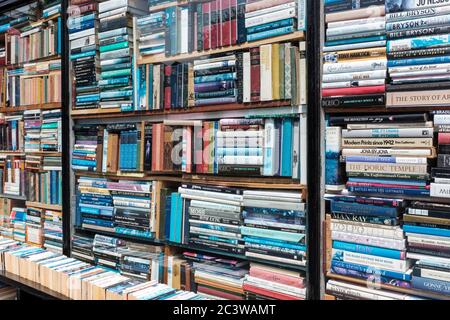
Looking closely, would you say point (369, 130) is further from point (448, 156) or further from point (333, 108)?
point (448, 156)

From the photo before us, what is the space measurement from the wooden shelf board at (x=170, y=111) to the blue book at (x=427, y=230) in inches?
26.4

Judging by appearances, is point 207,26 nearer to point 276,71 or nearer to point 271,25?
point 271,25

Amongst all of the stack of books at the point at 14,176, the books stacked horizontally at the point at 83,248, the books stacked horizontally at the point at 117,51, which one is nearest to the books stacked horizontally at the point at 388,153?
the books stacked horizontally at the point at 117,51

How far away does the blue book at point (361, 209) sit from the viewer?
1.47 meters

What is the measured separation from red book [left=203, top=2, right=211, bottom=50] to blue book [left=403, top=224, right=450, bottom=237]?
1.18 metres

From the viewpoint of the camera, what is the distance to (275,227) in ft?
5.60

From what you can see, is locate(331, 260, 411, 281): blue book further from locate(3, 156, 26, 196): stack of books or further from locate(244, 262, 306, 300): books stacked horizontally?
locate(3, 156, 26, 196): stack of books

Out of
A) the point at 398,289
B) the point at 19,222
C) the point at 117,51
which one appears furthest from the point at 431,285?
the point at 19,222

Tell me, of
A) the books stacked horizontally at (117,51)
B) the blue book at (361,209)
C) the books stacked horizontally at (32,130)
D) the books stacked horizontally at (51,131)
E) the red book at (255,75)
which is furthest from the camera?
the books stacked horizontally at (32,130)

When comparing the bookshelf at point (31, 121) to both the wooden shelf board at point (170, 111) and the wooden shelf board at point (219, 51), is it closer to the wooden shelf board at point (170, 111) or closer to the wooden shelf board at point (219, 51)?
the wooden shelf board at point (170, 111)

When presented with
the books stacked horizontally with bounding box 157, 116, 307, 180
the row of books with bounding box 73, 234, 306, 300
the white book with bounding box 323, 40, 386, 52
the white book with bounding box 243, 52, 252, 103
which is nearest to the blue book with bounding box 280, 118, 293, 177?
the books stacked horizontally with bounding box 157, 116, 307, 180

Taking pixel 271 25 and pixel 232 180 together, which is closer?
pixel 271 25

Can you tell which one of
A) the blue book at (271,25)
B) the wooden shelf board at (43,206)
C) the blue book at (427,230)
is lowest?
the wooden shelf board at (43,206)

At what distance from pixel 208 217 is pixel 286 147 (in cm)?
51
